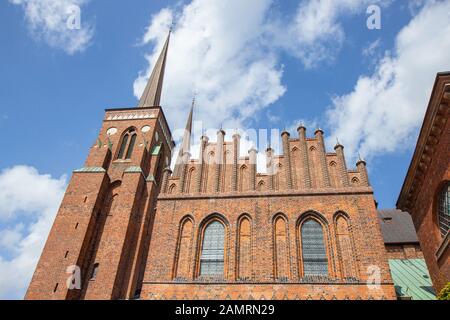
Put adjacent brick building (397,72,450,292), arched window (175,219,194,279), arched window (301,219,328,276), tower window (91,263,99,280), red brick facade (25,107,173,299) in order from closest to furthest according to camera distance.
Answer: adjacent brick building (397,72,450,292) < arched window (301,219,328,276) < arched window (175,219,194,279) < red brick facade (25,107,173,299) < tower window (91,263,99,280)

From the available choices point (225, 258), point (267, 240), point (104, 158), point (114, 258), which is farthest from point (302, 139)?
point (104, 158)

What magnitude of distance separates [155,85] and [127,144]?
9975 millimetres

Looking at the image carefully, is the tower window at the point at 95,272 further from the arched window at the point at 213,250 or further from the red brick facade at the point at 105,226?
the arched window at the point at 213,250

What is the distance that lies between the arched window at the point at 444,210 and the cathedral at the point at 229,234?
2124mm

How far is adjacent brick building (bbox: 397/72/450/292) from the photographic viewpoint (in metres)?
10.1

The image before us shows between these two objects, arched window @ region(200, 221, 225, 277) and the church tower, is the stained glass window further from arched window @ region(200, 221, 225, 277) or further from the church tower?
arched window @ region(200, 221, 225, 277)

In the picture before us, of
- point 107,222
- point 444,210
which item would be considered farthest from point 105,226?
point 444,210

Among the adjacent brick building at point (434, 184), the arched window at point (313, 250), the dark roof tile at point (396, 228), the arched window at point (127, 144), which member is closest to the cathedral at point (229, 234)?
the arched window at point (313, 250)

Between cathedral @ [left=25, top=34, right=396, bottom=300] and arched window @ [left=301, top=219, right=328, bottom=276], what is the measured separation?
0.13ft

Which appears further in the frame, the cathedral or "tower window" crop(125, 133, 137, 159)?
"tower window" crop(125, 133, 137, 159)

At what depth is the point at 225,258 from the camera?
14008 mm

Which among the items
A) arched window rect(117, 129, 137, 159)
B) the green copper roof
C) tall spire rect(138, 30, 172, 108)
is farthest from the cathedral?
tall spire rect(138, 30, 172, 108)

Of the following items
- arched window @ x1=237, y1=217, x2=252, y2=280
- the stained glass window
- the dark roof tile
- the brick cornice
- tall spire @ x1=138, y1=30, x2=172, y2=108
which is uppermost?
tall spire @ x1=138, y1=30, x2=172, y2=108
